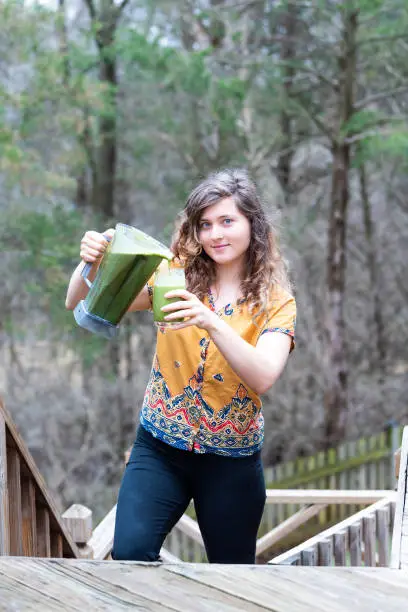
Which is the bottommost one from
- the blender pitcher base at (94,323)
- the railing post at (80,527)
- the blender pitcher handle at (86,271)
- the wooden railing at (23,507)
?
the railing post at (80,527)

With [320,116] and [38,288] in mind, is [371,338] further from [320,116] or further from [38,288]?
[38,288]

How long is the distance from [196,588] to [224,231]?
3.38ft

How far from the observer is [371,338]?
1202 cm

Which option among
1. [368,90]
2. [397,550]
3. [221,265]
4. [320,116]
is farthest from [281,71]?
[397,550]

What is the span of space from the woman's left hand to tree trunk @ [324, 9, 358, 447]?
7.67 meters

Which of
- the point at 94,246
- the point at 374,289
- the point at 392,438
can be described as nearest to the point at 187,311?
the point at 94,246

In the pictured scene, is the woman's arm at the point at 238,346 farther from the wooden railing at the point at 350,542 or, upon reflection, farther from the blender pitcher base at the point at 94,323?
the wooden railing at the point at 350,542

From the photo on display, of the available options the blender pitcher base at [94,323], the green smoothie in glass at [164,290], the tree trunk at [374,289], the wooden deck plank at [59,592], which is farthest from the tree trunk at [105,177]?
the wooden deck plank at [59,592]

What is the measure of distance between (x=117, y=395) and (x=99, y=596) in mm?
9121

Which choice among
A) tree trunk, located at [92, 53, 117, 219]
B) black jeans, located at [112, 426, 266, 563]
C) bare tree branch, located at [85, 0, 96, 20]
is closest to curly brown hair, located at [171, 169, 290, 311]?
black jeans, located at [112, 426, 266, 563]

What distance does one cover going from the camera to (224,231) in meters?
2.25

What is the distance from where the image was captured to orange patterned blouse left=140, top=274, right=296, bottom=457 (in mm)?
2193

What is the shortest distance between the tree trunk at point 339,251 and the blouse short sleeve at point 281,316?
288 inches

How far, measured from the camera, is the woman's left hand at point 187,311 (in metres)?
1.90
